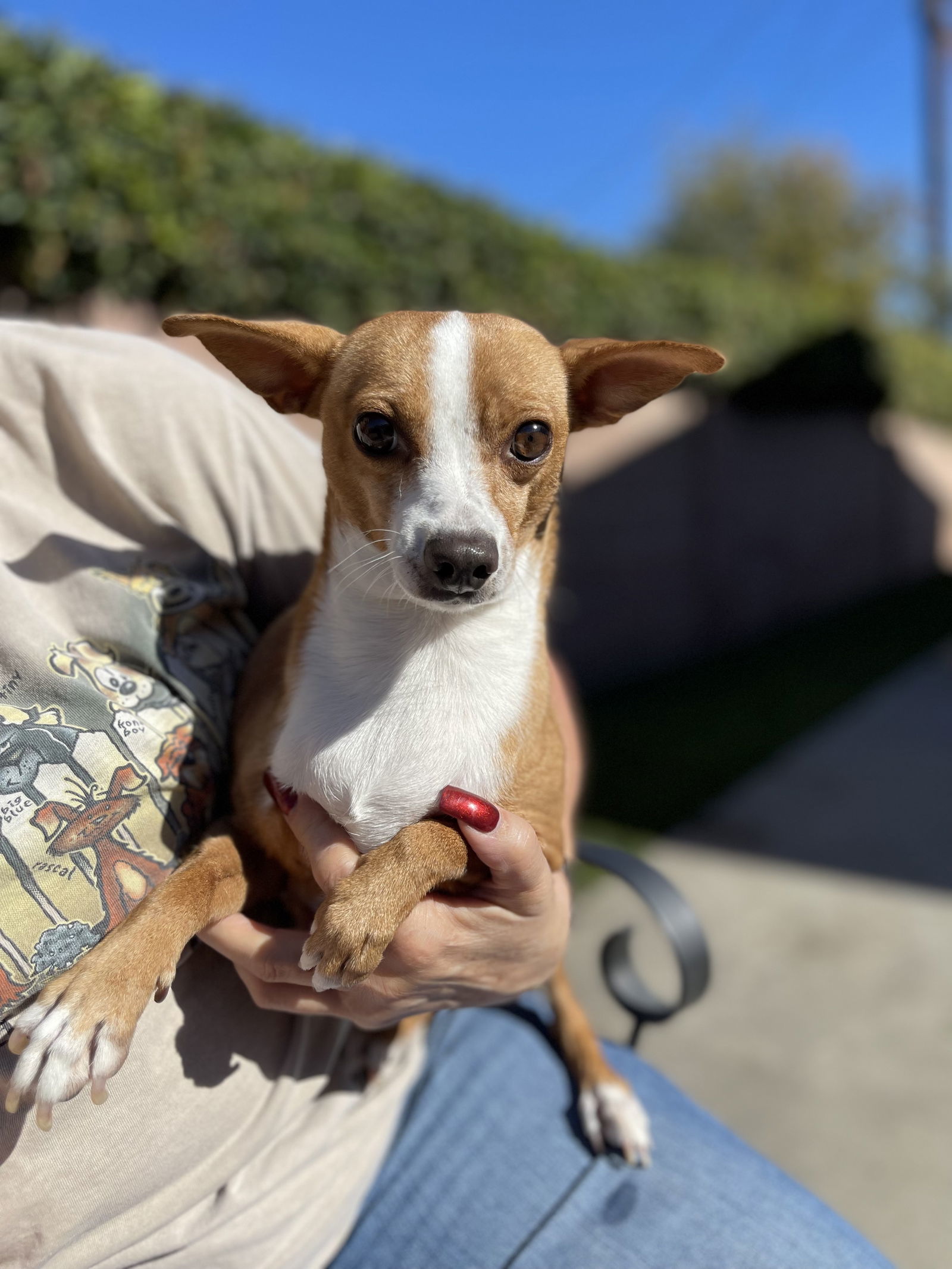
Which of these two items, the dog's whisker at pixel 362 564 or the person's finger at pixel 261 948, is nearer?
the person's finger at pixel 261 948

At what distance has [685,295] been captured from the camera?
9.00m

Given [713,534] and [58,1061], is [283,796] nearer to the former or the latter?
[58,1061]

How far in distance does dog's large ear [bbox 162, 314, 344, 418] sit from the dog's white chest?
0.43 metres

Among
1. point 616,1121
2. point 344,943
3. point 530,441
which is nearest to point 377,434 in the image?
point 530,441

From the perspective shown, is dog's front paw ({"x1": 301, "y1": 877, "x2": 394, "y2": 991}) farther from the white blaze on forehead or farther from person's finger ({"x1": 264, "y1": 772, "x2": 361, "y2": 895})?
the white blaze on forehead

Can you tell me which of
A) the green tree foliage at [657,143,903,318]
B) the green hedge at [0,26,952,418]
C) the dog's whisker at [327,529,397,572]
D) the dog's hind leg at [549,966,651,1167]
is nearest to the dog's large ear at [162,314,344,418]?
the dog's whisker at [327,529,397,572]

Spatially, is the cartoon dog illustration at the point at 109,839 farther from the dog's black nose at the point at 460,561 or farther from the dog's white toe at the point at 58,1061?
the dog's black nose at the point at 460,561

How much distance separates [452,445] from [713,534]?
807 centimetres

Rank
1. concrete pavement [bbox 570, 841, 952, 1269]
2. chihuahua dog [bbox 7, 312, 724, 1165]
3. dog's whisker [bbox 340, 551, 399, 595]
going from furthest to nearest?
1. concrete pavement [bbox 570, 841, 952, 1269]
2. dog's whisker [bbox 340, 551, 399, 595]
3. chihuahua dog [bbox 7, 312, 724, 1165]

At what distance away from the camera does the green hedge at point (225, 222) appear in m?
3.76

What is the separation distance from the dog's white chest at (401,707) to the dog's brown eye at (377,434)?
0.26m

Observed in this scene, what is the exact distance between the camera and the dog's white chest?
1.47 m

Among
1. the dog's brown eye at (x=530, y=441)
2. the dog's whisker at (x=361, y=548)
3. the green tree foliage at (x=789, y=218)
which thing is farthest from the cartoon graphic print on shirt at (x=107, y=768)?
the green tree foliage at (x=789, y=218)

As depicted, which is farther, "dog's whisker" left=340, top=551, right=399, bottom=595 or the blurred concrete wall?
the blurred concrete wall
